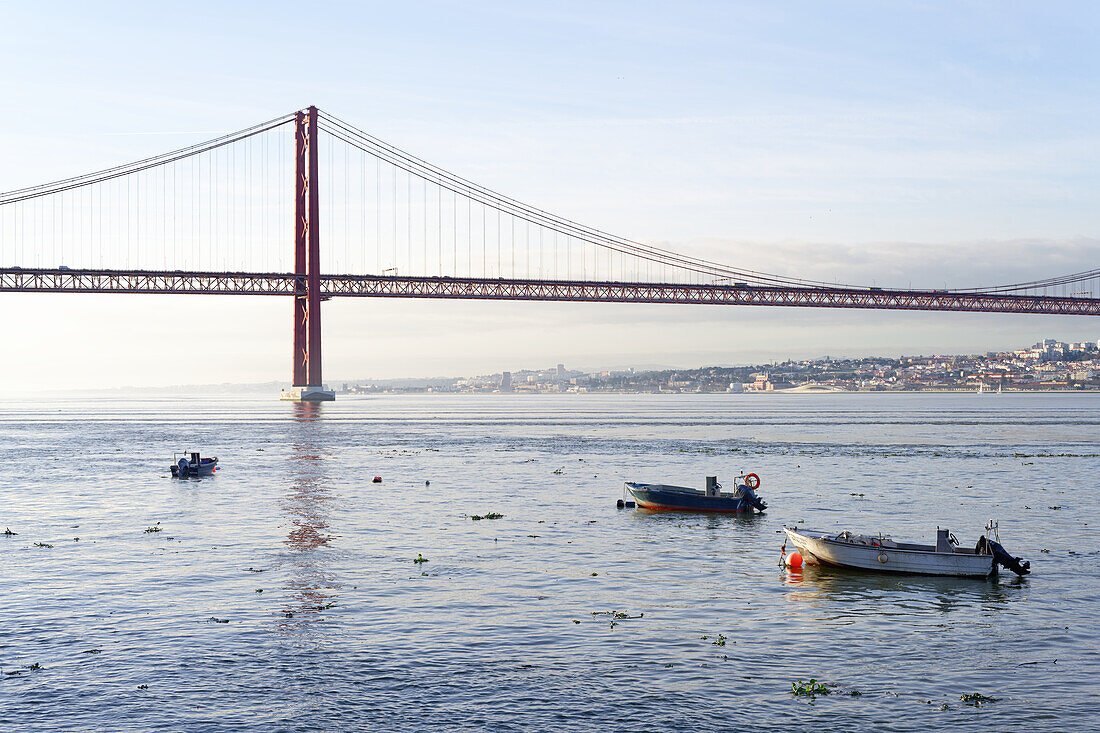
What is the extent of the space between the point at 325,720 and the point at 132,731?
9.70 feet

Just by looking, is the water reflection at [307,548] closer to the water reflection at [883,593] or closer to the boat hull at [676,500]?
the water reflection at [883,593]

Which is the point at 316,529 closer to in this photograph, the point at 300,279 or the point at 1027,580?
the point at 1027,580

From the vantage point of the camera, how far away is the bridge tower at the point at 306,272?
468 ft

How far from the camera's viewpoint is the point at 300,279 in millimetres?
144500

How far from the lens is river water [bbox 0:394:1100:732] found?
17266 millimetres

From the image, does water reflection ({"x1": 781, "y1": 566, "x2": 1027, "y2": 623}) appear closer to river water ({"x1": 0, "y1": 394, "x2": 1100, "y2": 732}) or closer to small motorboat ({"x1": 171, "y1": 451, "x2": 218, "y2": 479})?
river water ({"x1": 0, "y1": 394, "x2": 1100, "y2": 732})

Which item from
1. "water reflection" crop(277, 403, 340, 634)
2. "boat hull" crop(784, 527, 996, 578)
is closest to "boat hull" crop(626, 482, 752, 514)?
"boat hull" crop(784, 527, 996, 578)

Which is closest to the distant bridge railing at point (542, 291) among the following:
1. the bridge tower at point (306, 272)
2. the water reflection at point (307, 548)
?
the bridge tower at point (306, 272)

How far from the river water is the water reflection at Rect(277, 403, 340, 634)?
0.54 ft

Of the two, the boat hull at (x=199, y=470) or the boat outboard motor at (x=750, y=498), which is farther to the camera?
the boat hull at (x=199, y=470)

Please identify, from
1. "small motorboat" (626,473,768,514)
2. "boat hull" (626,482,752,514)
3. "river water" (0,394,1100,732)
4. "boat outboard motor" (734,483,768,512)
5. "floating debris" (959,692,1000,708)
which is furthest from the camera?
"boat hull" (626,482,752,514)

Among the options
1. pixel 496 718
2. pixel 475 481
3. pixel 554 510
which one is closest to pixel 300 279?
pixel 475 481

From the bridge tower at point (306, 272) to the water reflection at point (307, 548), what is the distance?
76943 mm

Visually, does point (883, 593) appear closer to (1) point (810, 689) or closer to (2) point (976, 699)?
(2) point (976, 699)
